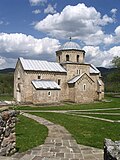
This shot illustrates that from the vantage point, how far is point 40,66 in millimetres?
42750

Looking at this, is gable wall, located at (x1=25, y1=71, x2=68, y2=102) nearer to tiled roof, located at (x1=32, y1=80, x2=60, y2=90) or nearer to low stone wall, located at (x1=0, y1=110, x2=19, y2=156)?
tiled roof, located at (x1=32, y1=80, x2=60, y2=90)

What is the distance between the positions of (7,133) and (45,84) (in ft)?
102

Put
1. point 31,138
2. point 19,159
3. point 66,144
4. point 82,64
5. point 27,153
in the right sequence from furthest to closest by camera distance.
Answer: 1. point 82,64
2. point 31,138
3. point 66,144
4. point 27,153
5. point 19,159

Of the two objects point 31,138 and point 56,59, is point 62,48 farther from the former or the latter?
point 31,138

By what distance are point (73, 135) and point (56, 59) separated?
35868mm

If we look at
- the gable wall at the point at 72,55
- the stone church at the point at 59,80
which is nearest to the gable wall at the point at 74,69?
the stone church at the point at 59,80

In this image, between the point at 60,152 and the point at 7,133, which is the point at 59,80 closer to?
the point at 60,152

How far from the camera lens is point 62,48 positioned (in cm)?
4722

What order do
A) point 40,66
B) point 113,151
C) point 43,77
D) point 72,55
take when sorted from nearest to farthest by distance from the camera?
point 113,151, point 43,77, point 40,66, point 72,55

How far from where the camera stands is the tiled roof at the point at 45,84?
128ft

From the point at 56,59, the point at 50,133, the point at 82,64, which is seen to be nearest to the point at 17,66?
the point at 56,59

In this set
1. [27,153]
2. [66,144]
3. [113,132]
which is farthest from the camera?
[113,132]

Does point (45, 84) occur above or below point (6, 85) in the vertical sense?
below

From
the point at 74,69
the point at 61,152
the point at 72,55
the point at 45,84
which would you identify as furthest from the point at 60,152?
the point at 72,55
